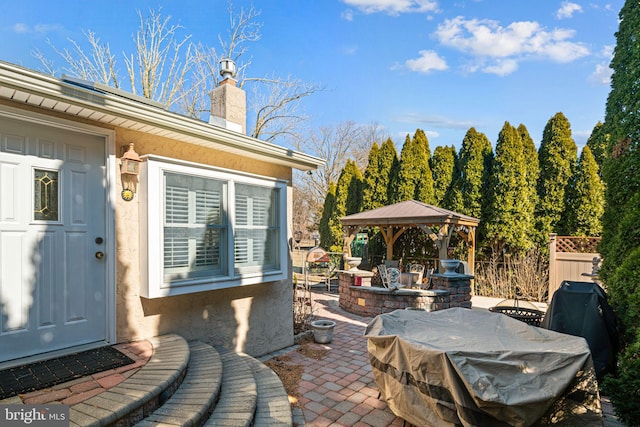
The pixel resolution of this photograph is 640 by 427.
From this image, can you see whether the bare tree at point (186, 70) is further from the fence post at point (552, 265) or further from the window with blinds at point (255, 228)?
the window with blinds at point (255, 228)

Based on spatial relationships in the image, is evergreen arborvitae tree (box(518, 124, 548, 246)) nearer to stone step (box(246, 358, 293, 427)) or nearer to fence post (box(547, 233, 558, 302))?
fence post (box(547, 233, 558, 302))

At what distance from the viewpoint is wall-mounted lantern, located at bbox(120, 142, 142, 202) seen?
11.0 ft

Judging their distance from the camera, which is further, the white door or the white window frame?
the white window frame

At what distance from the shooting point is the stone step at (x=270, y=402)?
9.26 feet

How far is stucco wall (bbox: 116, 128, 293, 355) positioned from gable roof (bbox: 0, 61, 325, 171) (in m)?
0.15

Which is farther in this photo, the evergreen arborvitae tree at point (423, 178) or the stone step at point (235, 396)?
the evergreen arborvitae tree at point (423, 178)

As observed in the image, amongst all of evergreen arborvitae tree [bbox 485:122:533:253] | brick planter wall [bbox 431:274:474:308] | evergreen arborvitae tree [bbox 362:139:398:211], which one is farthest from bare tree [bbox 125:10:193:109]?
brick planter wall [bbox 431:274:474:308]

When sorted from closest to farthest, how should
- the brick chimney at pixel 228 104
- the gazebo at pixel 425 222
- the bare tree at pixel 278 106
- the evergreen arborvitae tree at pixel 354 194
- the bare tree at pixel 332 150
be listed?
the brick chimney at pixel 228 104 → the gazebo at pixel 425 222 → the evergreen arborvitae tree at pixel 354 194 → the bare tree at pixel 278 106 → the bare tree at pixel 332 150

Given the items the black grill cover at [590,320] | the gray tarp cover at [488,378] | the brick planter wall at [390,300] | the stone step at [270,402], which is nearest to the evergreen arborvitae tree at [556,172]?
the brick planter wall at [390,300]

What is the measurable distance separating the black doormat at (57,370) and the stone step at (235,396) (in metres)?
0.90

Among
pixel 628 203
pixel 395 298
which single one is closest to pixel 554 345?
pixel 628 203

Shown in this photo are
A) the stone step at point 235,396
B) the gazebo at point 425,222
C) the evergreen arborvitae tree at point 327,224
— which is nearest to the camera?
the stone step at point 235,396

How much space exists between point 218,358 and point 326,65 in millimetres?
13407

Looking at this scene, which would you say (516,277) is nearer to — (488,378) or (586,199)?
(586,199)
